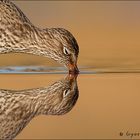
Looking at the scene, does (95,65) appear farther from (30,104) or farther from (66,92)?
(30,104)

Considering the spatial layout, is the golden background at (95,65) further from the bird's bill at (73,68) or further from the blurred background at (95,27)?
the bird's bill at (73,68)

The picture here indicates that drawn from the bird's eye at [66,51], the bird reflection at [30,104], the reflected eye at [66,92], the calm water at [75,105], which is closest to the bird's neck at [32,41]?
the bird's eye at [66,51]

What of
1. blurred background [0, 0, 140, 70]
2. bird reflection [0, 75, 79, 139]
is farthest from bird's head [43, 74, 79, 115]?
blurred background [0, 0, 140, 70]

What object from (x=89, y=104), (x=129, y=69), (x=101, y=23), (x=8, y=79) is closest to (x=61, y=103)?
(x=89, y=104)

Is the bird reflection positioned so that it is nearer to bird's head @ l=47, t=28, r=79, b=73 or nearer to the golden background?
the golden background

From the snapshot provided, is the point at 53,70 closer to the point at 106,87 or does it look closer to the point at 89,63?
the point at 89,63

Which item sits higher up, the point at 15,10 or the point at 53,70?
the point at 15,10

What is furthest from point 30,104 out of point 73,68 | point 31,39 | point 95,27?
point 95,27
